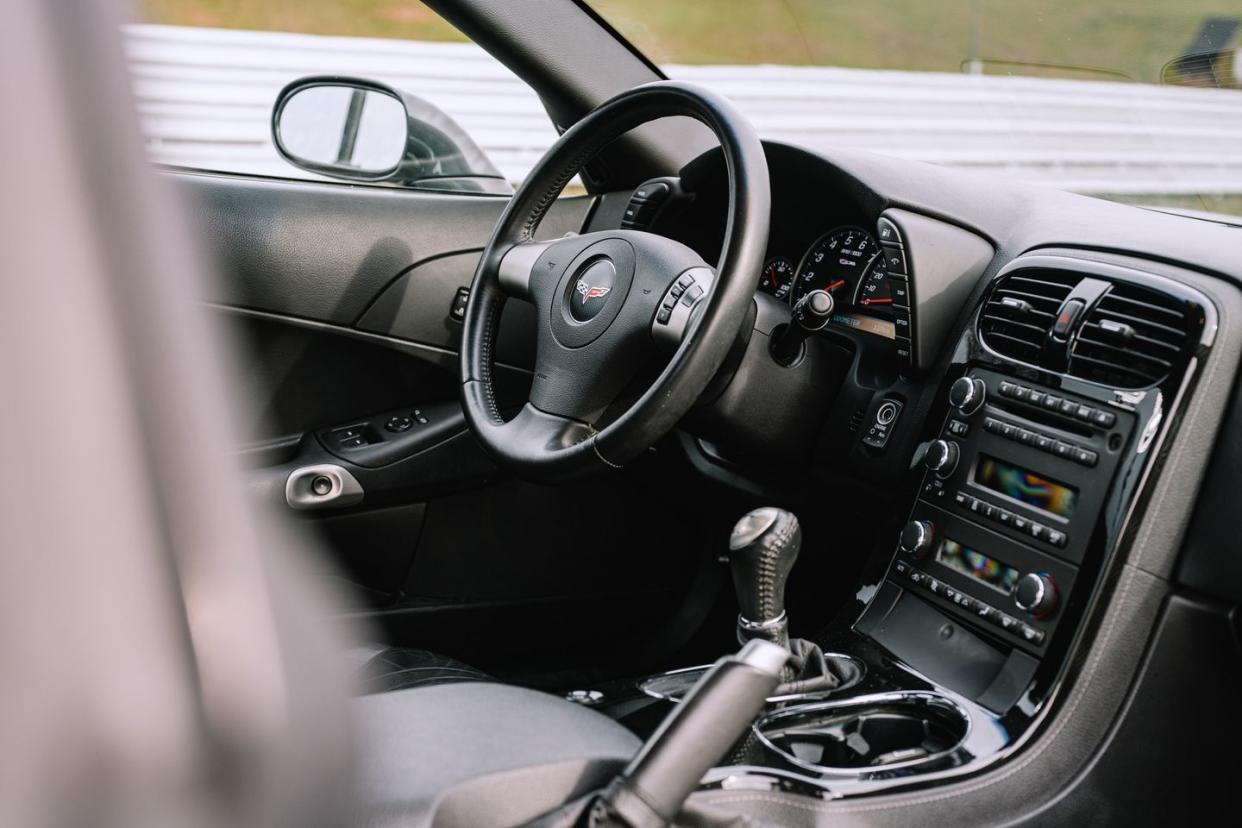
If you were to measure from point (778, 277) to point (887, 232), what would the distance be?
328 mm

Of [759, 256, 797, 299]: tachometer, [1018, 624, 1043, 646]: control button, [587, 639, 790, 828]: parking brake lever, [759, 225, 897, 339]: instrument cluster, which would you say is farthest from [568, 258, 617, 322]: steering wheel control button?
[587, 639, 790, 828]: parking brake lever

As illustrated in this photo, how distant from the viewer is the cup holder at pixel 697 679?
146 centimetres

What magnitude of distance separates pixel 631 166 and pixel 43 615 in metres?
1.80

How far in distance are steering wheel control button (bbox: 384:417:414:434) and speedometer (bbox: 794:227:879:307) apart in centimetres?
78

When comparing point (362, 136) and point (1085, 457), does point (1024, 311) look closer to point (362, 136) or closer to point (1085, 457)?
point (1085, 457)

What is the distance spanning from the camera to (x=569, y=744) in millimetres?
777

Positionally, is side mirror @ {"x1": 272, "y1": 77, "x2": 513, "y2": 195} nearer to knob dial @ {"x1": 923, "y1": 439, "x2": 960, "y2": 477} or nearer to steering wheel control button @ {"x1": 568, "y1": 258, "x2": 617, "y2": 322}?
steering wheel control button @ {"x1": 568, "y1": 258, "x2": 617, "y2": 322}

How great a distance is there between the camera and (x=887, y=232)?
5.48 ft

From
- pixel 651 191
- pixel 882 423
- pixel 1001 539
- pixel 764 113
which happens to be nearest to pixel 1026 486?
pixel 1001 539

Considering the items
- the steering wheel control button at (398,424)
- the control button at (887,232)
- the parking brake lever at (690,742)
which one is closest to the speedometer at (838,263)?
the control button at (887,232)

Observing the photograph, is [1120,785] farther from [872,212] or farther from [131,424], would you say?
[131,424]

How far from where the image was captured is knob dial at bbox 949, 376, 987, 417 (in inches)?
61.6

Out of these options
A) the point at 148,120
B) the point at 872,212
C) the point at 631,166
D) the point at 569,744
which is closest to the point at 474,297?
the point at 631,166

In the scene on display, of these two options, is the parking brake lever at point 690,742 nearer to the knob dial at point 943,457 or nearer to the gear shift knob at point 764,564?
the gear shift knob at point 764,564
